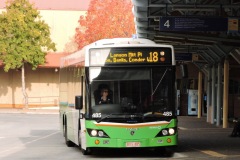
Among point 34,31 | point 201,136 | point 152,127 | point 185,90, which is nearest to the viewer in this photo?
point 152,127

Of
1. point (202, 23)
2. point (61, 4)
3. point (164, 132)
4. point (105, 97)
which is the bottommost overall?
point (164, 132)

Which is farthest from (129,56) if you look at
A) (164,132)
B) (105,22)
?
(105,22)

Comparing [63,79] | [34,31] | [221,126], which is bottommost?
[221,126]

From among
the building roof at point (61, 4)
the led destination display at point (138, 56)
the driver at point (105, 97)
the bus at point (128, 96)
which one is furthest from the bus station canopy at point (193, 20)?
the building roof at point (61, 4)

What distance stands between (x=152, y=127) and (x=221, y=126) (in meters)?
17.0

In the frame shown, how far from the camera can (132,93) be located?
17.3 m

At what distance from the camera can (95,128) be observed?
1716 cm

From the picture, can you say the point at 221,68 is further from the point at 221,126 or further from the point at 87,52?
the point at 87,52

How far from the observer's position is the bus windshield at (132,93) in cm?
1719

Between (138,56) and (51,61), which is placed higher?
(51,61)

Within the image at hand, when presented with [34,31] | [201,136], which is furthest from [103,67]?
[34,31]

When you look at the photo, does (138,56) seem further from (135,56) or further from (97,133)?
(97,133)

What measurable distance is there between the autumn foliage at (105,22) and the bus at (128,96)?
44942 millimetres

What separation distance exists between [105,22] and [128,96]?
46.3 m
